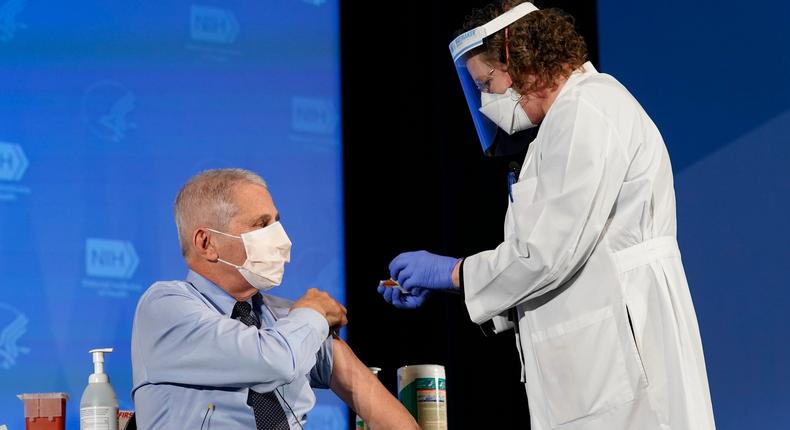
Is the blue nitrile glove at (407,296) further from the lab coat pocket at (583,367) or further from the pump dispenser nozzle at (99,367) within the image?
the pump dispenser nozzle at (99,367)

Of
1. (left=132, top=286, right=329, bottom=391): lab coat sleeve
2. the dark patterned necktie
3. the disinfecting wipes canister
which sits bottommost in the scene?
the disinfecting wipes canister

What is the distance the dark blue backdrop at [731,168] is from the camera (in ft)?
11.5

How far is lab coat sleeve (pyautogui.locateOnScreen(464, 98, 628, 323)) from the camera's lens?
6.77 ft

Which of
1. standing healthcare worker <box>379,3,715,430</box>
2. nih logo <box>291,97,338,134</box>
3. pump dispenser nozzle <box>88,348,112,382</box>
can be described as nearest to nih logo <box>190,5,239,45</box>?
nih logo <box>291,97,338,134</box>

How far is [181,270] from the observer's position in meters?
2.99

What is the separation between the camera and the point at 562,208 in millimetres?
2070

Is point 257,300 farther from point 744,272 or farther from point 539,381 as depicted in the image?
point 744,272

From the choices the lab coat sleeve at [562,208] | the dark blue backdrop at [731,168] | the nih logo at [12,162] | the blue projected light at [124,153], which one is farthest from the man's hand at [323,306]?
the dark blue backdrop at [731,168]

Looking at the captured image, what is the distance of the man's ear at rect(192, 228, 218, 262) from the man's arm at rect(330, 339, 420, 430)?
365 mm

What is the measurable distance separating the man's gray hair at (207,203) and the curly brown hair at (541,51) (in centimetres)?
69

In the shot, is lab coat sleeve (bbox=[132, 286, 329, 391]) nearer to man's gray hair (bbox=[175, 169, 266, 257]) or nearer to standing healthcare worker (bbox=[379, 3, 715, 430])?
man's gray hair (bbox=[175, 169, 266, 257])

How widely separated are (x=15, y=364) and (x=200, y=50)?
1110 mm

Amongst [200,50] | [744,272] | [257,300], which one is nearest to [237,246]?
[257,300]

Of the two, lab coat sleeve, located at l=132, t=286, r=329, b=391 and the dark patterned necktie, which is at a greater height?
lab coat sleeve, located at l=132, t=286, r=329, b=391
